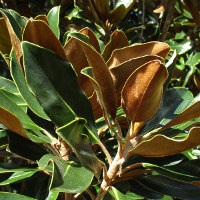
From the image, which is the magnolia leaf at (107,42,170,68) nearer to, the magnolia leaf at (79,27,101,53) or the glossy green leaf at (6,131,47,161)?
the magnolia leaf at (79,27,101,53)

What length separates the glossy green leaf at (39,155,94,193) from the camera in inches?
25.1

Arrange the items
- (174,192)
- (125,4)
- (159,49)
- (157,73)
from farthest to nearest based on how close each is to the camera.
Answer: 1. (125,4)
2. (174,192)
3. (159,49)
4. (157,73)

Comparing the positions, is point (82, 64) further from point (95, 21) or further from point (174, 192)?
point (95, 21)

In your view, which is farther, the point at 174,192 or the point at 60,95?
the point at 174,192

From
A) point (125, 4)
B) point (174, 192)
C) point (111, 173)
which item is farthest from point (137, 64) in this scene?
point (125, 4)

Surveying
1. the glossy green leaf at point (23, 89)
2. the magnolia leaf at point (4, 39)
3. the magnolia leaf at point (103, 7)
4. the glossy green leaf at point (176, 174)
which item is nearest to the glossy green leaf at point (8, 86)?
the magnolia leaf at point (4, 39)

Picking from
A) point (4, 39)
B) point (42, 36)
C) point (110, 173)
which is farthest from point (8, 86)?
point (110, 173)

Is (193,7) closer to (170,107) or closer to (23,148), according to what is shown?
(170,107)

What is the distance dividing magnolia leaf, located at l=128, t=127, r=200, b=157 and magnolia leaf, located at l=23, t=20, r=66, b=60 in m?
0.31

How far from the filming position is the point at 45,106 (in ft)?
2.44

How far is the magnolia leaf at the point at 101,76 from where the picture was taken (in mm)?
736

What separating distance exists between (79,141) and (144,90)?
0.65ft

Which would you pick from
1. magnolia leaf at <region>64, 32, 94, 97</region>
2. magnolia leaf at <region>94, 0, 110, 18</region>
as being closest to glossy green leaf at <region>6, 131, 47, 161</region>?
magnolia leaf at <region>64, 32, 94, 97</region>

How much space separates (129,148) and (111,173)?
0.09m
